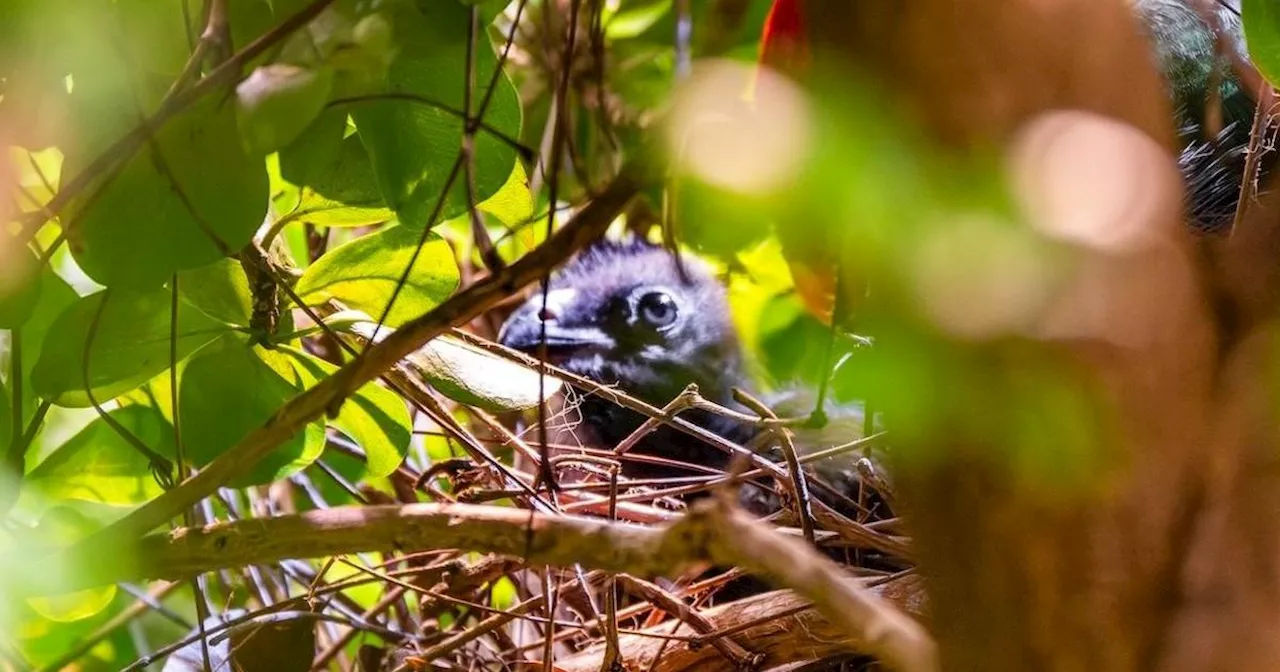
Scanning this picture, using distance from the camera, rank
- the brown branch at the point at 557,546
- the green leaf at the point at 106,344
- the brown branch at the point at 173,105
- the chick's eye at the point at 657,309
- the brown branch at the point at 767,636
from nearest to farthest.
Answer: the brown branch at the point at 557,546 → the brown branch at the point at 173,105 → the green leaf at the point at 106,344 → the brown branch at the point at 767,636 → the chick's eye at the point at 657,309

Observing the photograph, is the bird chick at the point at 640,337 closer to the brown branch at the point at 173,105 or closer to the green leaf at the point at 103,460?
the green leaf at the point at 103,460

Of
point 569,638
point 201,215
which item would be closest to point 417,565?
point 569,638

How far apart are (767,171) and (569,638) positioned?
54 cm

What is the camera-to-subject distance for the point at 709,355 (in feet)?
3.94

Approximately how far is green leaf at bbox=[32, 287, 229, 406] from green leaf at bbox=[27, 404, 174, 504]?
3.7 inches

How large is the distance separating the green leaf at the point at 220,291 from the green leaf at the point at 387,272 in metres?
0.03

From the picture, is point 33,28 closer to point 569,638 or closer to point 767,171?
point 767,171

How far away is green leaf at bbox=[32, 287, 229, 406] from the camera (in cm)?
55

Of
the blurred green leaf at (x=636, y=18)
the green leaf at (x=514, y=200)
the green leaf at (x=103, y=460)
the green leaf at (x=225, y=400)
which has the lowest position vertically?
the green leaf at (x=103, y=460)

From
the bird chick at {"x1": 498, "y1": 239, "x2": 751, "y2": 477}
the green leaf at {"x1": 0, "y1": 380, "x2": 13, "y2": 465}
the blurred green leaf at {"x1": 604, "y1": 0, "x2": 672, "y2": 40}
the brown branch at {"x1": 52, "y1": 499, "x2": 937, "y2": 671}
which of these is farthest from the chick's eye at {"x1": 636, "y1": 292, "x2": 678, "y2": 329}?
the brown branch at {"x1": 52, "y1": 499, "x2": 937, "y2": 671}

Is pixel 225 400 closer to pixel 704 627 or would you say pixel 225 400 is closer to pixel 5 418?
pixel 5 418

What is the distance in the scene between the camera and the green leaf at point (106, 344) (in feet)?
1.82

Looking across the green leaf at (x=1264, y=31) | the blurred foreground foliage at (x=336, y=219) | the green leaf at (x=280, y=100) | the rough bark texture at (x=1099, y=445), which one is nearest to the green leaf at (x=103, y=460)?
the blurred foreground foliage at (x=336, y=219)

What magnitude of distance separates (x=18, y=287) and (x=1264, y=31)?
637 mm
